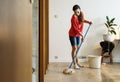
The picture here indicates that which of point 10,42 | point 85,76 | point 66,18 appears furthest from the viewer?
point 66,18

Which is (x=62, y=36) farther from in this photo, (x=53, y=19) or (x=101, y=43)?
(x=101, y=43)

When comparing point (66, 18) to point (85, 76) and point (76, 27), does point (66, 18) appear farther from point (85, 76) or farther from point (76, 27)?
point (85, 76)

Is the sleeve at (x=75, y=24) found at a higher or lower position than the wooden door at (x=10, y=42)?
higher

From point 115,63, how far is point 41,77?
368 cm

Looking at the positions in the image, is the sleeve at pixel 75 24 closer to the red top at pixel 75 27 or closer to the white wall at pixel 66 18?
the red top at pixel 75 27

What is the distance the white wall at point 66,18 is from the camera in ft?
22.4

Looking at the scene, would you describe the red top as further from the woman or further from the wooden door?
the wooden door

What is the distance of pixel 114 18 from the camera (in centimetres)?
678

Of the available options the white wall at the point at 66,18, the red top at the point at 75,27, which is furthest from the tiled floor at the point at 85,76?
the white wall at the point at 66,18

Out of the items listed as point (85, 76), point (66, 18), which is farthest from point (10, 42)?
point (66, 18)

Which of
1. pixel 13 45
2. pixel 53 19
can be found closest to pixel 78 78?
pixel 53 19

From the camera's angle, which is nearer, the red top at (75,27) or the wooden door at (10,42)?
the wooden door at (10,42)

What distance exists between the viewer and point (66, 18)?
6824 mm

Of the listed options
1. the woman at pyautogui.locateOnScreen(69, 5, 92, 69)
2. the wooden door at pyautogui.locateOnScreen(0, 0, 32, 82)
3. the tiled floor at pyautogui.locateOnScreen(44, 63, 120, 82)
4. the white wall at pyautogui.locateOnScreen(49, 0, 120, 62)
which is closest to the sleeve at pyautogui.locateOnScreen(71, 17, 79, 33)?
the woman at pyautogui.locateOnScreen(69, 5, 92, 69)
